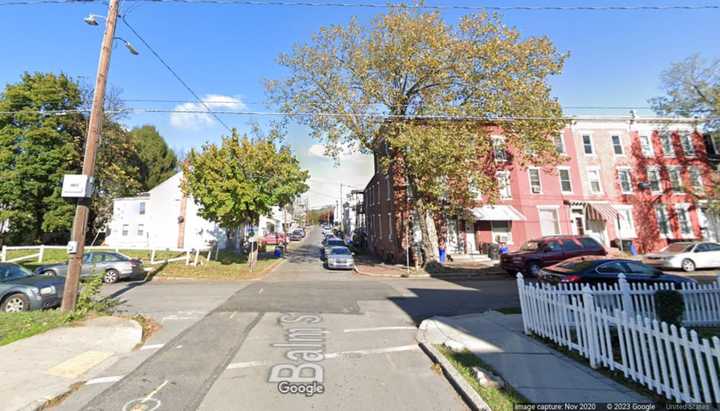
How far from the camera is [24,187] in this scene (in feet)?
81.1

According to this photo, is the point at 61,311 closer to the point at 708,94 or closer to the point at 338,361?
the point at 338,361

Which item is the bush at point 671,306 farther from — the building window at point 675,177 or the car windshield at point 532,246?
the building window at point 675,177

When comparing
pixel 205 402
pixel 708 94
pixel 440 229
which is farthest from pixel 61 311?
pixel 708 94

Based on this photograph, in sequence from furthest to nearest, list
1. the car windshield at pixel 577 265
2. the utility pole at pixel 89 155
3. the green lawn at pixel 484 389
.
→ the car windshield at pixel 577 265
the utility pole at pixel 89 155
the green lawn at pixel 484 389

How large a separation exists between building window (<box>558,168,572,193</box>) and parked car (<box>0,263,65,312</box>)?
94.9ft

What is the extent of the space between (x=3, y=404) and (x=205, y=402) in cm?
233

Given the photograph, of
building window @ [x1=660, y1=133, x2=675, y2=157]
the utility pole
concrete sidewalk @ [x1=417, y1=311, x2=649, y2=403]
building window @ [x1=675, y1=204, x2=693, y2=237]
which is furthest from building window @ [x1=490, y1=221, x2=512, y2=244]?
the utility pole

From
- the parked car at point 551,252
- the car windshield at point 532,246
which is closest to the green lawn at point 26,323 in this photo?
the parked car at point 551,252

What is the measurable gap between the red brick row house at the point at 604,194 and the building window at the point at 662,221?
0.08 metres

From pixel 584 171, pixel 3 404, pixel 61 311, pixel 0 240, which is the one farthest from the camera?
pixel 0 240

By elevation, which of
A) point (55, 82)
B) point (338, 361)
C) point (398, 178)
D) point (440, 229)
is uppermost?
point (55, 82)

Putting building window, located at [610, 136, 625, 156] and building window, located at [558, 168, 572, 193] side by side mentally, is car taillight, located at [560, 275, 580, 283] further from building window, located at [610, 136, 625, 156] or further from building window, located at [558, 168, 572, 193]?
building window, located at [610, 136, 625, 156]

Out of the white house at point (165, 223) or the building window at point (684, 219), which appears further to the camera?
the white house at point (165, 223)

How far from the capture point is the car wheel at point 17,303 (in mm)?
7801
